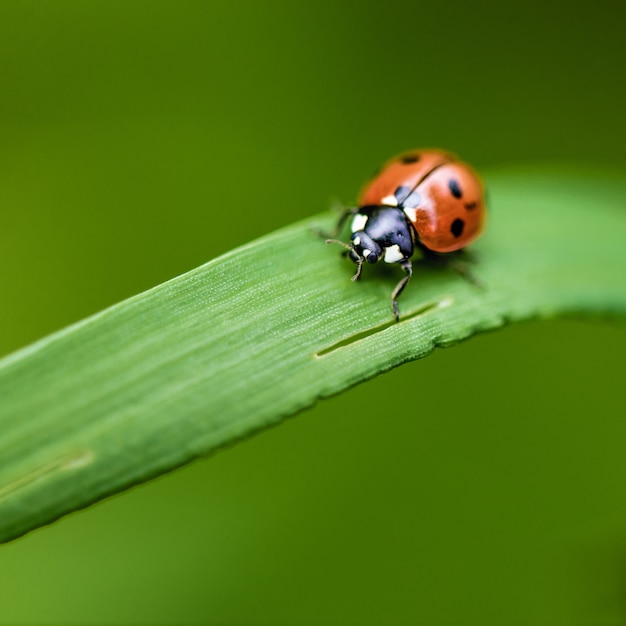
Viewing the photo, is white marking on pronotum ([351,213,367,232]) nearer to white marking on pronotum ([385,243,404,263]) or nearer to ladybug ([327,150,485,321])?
ladybug ([327,150,485,321])

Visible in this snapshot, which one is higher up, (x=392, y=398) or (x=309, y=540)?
(x=392, y=398)

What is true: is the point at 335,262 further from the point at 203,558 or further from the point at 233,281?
the point at 203,558

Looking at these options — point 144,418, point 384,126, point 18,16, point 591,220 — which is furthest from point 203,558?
point 18,16

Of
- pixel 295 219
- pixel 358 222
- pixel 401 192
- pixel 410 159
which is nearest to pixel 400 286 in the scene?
pixel 358 222

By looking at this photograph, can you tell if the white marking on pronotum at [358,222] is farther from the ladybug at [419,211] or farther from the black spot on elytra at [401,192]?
the black spot on elytra at [401,192]

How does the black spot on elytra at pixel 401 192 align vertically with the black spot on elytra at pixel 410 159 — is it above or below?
below

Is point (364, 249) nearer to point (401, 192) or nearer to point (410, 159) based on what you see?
point (401, 192)

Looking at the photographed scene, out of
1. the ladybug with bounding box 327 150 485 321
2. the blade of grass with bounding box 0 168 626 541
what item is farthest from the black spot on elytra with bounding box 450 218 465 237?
the blade of grass with bounding box 0 168 626 541

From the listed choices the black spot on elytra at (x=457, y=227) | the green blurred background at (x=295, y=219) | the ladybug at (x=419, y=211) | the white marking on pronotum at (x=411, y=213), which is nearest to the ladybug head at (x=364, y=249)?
the ladybug at (x=419, y=211)
